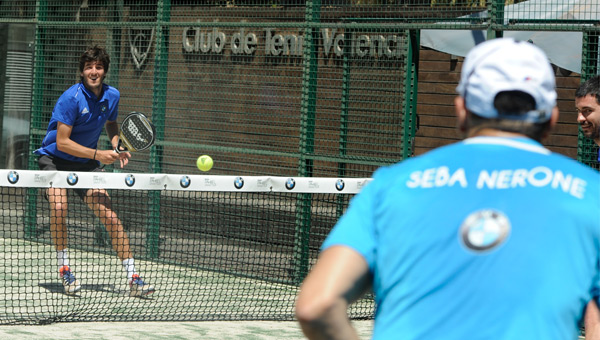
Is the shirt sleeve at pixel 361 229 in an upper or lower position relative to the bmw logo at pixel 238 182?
upper

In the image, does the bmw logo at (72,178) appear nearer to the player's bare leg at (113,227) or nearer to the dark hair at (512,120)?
the player's bare leg at (113,227)

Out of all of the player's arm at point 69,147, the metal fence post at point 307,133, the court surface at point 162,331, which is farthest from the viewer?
the metal fence post at point 307,133

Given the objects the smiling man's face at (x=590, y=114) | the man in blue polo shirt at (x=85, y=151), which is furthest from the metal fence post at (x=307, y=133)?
the smiling man's face at (x=590, y=114)

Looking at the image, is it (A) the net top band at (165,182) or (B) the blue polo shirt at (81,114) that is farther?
(B) the blue polo shirt at (81,114)

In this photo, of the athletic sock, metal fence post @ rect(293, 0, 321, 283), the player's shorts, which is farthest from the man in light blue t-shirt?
metal fence post @ rect(293, 0, 321, 283)

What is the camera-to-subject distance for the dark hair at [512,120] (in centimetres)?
164

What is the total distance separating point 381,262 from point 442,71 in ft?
21.4

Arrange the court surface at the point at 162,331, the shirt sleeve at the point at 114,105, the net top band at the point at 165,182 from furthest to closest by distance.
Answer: the shirt sleeve at the point at 114,105, the net top band at the point at 165,182, the court surface at the point at 162,331

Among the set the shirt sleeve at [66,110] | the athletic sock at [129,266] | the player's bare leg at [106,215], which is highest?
the shirt sleeve at [66,110]

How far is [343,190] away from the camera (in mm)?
6430

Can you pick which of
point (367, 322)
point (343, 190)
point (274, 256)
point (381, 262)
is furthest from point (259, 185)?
point (381, 262)

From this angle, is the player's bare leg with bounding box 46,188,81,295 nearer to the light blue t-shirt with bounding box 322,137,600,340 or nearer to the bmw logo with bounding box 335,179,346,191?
the bmw logo with bounding box 335,179,346,191

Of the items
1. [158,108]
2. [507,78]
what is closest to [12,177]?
[158,108]

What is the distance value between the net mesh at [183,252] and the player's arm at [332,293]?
14.5ft
